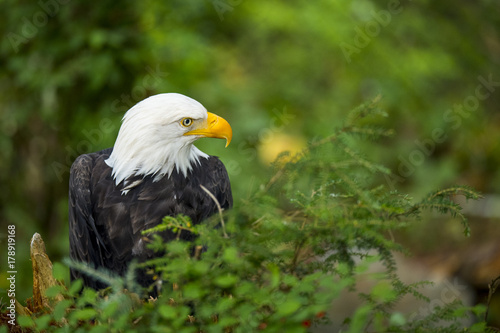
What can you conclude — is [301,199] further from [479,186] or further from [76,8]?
[479,186]

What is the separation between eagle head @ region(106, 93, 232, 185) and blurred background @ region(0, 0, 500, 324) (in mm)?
683

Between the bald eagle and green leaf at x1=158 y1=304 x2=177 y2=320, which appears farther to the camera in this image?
the bald eagle

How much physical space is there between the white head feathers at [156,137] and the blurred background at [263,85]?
0.71m

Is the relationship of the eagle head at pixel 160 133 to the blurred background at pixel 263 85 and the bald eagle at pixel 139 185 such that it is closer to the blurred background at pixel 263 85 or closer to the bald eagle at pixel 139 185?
the bald eagle at pixel 139 185

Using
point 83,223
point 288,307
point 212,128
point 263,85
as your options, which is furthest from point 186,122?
point 263,85

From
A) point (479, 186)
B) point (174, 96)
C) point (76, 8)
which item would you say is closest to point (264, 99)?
point (76, 8)

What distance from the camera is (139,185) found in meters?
2.96

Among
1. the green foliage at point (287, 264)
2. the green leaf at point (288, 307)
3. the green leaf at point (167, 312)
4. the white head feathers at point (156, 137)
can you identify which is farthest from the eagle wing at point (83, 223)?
the green leaf at point (288, 307)

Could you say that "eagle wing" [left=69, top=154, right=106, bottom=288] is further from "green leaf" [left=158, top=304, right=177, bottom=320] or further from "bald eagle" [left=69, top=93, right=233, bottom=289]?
"green leaf" [left=158, top=304, right=177, bottom=320]

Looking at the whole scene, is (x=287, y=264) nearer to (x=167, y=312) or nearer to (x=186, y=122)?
(x=167, y=312)

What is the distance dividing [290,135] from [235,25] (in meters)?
1.82

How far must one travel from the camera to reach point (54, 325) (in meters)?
2.26

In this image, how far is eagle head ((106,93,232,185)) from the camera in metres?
2.81

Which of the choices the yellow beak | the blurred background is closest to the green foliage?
the blurred background
